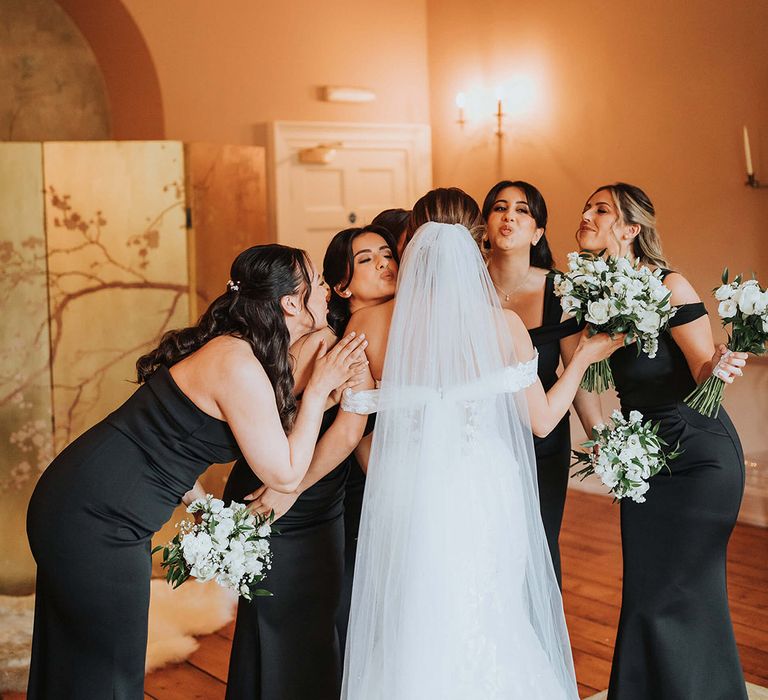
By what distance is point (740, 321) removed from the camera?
2736mm

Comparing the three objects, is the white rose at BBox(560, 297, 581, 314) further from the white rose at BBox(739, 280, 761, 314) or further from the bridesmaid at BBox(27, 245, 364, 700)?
the bridesmaid at BBox(27, 245, 364, 700)

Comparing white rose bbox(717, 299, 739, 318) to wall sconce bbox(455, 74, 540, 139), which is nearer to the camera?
white rose bbox(717, 299, 739, 318)

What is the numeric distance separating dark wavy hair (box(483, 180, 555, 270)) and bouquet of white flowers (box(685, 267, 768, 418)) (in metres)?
0.83

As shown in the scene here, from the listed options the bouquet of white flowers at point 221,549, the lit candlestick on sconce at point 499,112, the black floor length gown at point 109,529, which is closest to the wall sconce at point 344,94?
the lit candlestick on sconce at point 499,112

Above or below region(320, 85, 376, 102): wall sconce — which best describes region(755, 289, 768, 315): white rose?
below

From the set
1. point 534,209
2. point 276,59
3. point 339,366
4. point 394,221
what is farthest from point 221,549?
point 276,59

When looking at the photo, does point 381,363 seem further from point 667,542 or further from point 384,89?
point 384,89

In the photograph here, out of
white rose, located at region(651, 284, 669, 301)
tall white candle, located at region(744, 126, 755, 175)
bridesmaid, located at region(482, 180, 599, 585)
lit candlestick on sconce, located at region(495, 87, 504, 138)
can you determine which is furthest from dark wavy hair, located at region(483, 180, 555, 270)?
lit candlestick on sconce, located at region(495, 87, 504, 138)

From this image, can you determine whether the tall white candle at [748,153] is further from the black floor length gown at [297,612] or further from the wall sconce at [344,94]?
the black floor length gown at [297,612]

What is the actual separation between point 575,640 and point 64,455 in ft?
7.81

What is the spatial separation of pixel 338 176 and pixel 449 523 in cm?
521

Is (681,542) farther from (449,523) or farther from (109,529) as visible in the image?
(109,529)

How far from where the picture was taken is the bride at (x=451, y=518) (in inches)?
92.5

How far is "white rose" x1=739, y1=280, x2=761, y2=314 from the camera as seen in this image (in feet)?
8.74
